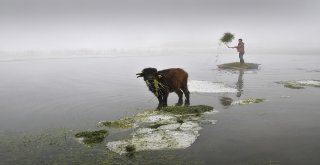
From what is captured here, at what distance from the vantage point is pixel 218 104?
17.7 metres

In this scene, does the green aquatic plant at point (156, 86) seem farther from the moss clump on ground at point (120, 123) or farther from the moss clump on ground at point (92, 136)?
the moss clump on ground at point (92, 136)

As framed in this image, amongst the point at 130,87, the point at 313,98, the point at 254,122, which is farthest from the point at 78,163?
the point at 130,87

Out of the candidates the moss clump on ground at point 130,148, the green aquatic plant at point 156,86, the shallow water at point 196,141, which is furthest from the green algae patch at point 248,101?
the moss clump on ground at point 130,148

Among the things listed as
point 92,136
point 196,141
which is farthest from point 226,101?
point 92,136

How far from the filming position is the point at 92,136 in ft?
40.2

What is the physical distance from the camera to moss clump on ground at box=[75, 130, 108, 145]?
1179 cm

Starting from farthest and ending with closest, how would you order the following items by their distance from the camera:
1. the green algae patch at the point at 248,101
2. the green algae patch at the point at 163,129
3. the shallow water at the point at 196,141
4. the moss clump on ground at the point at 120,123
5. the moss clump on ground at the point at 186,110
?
the green algae patch at the point at 248,101 → the moss clump on ground at the point at 186,110 → the moss clump on ground at the point at 120,123 → the green algae patch at the point at 163,129 → the shallow water at the point at 196,141

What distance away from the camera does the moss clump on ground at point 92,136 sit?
38.7 feet

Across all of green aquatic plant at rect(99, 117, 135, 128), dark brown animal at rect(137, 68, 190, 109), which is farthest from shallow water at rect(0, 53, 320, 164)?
dark brown animal at rect(137, 68, 190, 109)

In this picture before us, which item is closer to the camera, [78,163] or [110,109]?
[78,163]

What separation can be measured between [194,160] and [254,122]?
4.95 metres

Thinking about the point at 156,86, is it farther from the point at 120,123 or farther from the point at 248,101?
the point at 248,101

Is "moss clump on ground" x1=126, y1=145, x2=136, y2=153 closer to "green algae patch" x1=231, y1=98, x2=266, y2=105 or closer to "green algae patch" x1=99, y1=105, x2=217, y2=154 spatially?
"green algae patch" x1=99, y1=105, x2=217, y2=154

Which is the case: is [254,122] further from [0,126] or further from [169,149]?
[0,126]
